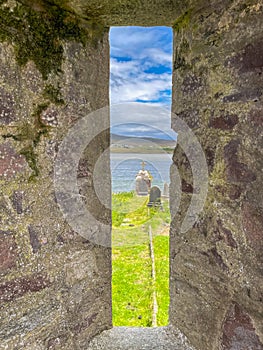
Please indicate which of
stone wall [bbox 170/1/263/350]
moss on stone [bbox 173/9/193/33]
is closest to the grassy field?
stone wall [bbox 170/1/263/350]

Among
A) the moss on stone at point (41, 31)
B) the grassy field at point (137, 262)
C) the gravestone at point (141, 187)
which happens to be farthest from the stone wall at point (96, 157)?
the gravestone at point (141, 187)

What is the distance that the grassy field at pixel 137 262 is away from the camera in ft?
12.1

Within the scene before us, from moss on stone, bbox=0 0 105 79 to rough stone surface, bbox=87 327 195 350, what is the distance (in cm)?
118

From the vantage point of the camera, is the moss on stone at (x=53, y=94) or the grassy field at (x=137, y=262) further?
the grassy field at (x=137, y=262)

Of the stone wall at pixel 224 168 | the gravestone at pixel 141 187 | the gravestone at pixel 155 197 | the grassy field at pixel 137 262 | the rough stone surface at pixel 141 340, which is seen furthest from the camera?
the gravestone at pixel 141 187

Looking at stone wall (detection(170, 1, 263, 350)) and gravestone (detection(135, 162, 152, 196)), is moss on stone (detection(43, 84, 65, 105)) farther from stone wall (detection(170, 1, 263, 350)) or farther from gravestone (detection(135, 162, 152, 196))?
gravestone (detection(135, 162, 152, 196))

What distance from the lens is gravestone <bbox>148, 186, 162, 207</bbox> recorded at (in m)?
8.44

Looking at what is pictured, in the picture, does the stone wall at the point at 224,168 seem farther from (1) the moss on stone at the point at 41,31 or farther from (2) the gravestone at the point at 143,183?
(2) the gravestone at the point at 143,183

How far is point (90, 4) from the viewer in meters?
1.08

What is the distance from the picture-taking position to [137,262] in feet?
17.2

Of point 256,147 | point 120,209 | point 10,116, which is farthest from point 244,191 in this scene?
point 120,209

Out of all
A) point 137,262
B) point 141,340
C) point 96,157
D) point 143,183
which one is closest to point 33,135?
point 96,157

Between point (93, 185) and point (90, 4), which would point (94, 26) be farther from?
point (93, 185)

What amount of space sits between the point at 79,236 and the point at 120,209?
6.01m
